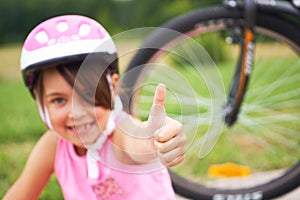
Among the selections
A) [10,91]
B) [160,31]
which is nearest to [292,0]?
[160,31]

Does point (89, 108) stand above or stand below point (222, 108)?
above

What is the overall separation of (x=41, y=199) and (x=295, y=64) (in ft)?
5.13

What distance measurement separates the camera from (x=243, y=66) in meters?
2.62

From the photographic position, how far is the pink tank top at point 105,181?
1.86 meters

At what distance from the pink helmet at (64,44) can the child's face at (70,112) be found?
51 millimetres

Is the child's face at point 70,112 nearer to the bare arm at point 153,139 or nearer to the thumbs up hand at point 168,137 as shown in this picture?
the bare arm at point 153,139

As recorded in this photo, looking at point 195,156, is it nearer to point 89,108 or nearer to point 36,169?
point 36,169

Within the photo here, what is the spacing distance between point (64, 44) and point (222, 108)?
1197 millimetres

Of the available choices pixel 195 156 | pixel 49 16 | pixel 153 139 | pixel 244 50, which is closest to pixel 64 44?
pixel 153 139

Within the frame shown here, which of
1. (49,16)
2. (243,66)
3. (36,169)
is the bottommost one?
(49,16)

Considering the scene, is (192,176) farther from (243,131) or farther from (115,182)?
(115,182)

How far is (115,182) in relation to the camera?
1870 millimetres

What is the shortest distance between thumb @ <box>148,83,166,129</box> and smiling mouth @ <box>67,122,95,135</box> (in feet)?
1.20

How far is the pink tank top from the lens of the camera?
1862mm
